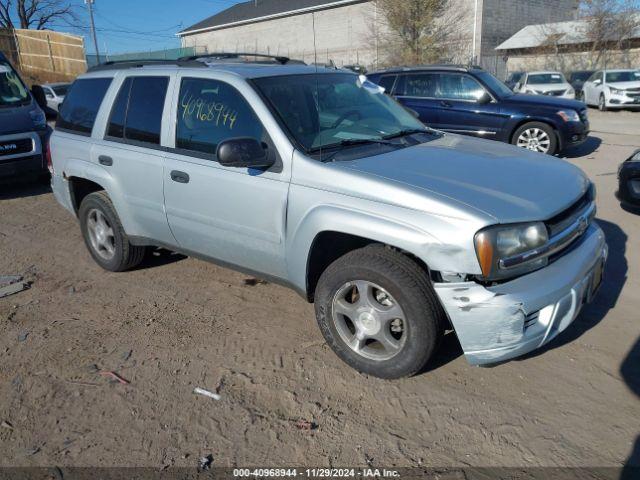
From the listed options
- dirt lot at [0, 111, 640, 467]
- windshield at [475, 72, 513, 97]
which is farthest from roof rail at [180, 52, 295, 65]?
windshield at [475, 72, 513, 97]

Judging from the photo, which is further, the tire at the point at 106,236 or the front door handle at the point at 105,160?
the tire at the point at 106,236

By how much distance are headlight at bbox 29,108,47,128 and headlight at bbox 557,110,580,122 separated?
344 inches

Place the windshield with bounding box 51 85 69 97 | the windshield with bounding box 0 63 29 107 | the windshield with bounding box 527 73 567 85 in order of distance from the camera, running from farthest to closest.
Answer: the windshield with bounding box 527 73 567 85 → the windshield with bounding box 51 85 69 97 → the windshield with bounding box 0 63 29 107

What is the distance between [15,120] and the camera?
8352 millimetres

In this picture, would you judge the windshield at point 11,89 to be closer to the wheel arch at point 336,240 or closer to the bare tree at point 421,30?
the wheel arch at point 336,240

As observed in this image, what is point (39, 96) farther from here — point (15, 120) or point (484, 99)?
point (484, 99)

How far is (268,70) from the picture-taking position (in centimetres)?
398

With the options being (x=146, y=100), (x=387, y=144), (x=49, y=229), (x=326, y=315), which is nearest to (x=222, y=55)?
(x=146, y=100)

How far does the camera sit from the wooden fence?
106ft

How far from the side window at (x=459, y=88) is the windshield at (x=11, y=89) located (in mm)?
7234

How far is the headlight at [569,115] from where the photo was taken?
9.36 meters

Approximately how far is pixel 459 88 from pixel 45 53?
3151 cm

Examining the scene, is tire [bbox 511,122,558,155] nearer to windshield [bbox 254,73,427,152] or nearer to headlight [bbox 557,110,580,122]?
headlight [bbox 557,110,580,122]

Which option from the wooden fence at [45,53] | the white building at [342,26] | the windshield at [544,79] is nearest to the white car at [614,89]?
the windshield at [544,79]
